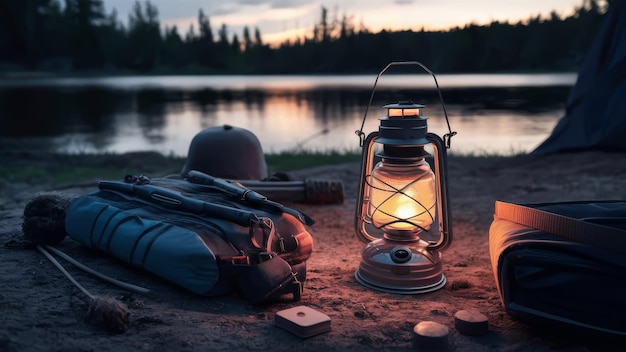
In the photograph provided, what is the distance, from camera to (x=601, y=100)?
928cm

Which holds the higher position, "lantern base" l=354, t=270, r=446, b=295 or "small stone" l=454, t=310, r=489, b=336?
"small stone" l=454, t=310, r=489, b=336

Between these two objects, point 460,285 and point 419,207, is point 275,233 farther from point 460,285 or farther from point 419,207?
point 460,285

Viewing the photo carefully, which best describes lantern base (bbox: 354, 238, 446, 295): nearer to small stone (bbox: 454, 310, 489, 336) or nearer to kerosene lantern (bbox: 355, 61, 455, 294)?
kerosene lantern (bbox: 355, 61, 455, 294)

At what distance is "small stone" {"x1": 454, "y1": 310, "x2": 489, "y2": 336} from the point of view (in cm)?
274

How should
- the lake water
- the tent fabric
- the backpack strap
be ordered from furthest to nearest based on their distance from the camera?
the lake water → the tent fabric → the backpack strap

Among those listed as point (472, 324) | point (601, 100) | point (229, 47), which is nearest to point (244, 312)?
point (472, 324)

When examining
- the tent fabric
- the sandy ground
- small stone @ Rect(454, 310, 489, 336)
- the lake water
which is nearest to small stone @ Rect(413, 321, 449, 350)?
the sandy ground

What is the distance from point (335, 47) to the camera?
6088cm

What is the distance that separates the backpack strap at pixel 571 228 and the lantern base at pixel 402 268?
1.93 ft

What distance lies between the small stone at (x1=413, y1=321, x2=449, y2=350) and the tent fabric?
769 cm

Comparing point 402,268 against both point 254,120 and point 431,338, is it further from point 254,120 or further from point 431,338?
point 254,120

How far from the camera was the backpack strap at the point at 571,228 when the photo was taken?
2529mm

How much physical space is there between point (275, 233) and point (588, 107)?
807 centimetres

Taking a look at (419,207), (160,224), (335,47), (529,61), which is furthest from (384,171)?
(335,47)
